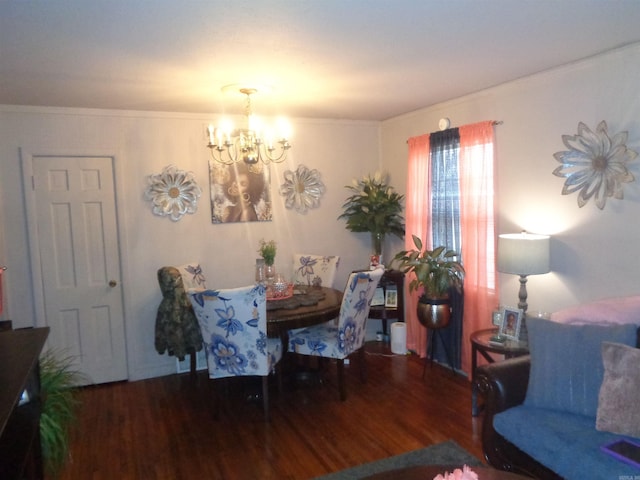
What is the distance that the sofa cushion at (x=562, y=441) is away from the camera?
190 centimetres

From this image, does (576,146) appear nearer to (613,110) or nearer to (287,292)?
(613,110)

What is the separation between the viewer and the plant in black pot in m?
3.75

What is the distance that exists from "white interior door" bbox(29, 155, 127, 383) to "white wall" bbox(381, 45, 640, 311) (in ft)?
10.6

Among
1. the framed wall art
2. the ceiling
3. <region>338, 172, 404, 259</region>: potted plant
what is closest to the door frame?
the ceiling

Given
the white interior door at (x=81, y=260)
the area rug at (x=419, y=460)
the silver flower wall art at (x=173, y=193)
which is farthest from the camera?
the silver flower wall art at (x=173, y=193)

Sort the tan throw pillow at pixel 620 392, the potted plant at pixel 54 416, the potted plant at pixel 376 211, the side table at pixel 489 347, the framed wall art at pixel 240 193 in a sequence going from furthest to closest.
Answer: the potted plant at pixel 376 211 < the framed wall art at pixel 240 193 < the side table at pixel 489 347 < the potted plant at pixel 54 416 < the tan throw pillow at pixel 620 392

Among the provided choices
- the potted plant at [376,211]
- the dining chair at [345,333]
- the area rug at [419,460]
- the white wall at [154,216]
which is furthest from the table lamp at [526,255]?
the white wall at [154,216]

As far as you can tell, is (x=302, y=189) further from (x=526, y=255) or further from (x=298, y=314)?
(x=526, y=255)

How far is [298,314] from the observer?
3326mm

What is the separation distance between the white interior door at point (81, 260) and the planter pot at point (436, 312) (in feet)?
8.79

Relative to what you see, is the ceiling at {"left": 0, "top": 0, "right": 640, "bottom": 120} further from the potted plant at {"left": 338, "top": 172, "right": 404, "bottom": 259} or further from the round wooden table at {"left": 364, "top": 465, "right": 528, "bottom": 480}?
the round wooden table at {"left": 364, "top": 465, "right": 528, "bottom": 480}

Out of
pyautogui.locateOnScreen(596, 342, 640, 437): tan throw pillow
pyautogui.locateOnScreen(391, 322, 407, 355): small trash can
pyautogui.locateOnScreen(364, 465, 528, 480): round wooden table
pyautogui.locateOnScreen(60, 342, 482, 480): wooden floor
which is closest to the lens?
pyautogui.locateOnScreen(364, 465, 528, 480): round wooden table

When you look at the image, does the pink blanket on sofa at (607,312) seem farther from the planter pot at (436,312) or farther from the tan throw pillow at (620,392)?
the planter pot at (436,312)

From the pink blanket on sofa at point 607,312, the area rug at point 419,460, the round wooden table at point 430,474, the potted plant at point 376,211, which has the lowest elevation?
the area rug at point 419,460
